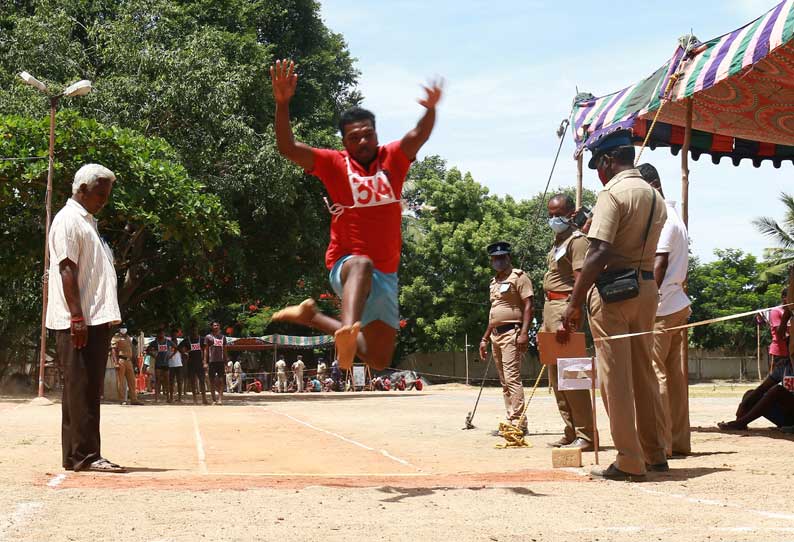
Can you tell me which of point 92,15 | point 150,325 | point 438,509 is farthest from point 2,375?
point 438,509

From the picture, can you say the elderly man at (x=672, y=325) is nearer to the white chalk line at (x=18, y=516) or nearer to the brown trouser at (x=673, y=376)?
the brown trouser at (x=673, y=376)

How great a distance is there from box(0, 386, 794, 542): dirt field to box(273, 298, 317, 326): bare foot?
3.64 feet

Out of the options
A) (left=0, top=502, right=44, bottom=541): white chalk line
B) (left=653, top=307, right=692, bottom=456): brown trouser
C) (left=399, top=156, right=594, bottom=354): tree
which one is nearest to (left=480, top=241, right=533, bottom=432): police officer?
(left=653, top=307, right=692, bottom=456): brown trouser

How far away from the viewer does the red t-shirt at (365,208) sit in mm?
6477

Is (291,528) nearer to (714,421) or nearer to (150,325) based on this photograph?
(714,421)

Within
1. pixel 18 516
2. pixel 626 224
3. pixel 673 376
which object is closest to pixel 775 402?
pixel 673 376

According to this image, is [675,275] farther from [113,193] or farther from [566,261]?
[113,193]

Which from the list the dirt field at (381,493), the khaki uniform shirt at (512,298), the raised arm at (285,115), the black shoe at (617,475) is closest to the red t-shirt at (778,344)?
the dirt field at (381,493)

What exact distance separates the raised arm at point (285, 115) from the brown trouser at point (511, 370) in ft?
15.9

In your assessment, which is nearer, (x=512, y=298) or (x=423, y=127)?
(x=423, y=127)

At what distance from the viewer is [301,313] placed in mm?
6758

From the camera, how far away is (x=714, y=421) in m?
12.9

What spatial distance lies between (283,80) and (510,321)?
517cm

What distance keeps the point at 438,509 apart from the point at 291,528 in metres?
0.95
